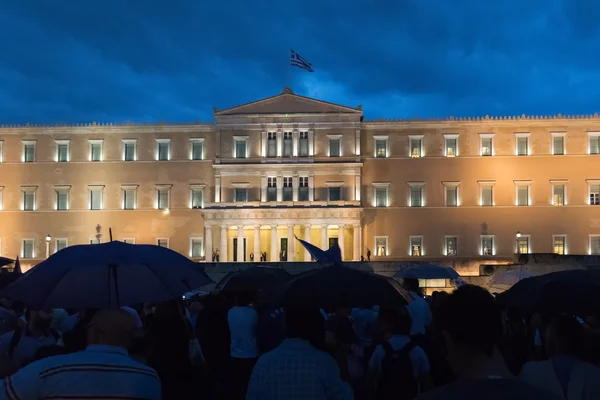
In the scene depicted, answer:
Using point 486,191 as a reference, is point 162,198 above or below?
below

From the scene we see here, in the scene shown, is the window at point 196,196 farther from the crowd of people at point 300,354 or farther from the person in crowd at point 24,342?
the person in crowd at point 24,342

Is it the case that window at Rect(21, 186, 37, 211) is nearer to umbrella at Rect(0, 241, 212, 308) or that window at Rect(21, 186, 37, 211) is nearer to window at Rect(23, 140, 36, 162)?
window at Rect(23, 140, 36, 162)

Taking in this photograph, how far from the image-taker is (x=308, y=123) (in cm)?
4491

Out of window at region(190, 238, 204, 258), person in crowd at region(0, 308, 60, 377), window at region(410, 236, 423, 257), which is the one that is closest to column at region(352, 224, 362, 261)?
window at region(410, 236, 423, 257)

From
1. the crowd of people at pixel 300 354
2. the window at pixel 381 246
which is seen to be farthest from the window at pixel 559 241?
the crowd of people at pixel 300 354

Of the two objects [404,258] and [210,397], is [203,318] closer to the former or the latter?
[210,397]

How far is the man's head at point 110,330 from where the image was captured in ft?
12.1

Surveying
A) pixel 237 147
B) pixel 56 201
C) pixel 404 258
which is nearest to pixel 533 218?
pixel 404 258

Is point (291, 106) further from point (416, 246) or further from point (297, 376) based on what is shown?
point (297, 376)

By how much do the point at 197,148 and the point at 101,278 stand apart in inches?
1629

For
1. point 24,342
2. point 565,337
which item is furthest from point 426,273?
point 565,337

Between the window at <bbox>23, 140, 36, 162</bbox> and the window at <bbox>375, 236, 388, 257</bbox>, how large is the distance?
76.6ft

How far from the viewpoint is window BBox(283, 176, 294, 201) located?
147 ft

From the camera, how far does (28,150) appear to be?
4791 cm
